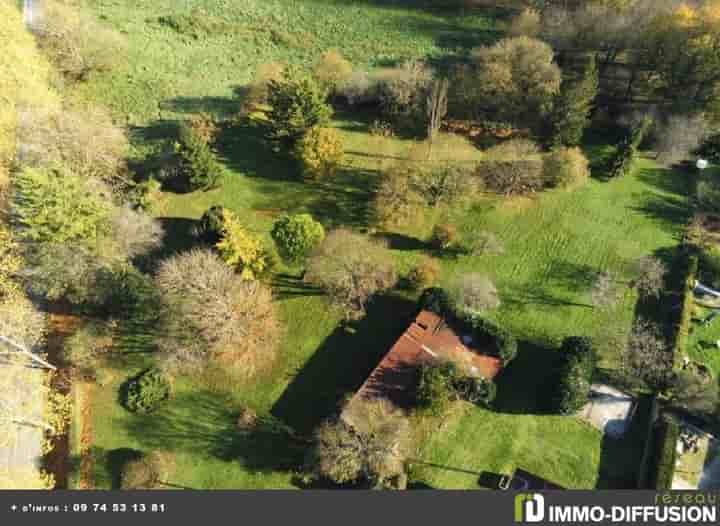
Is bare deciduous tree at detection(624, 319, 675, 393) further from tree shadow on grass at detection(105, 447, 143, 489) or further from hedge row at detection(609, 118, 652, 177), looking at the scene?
tree shadow on grass at detection(105, 447, 143, 489)

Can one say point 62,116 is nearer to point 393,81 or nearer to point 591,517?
point 393,81

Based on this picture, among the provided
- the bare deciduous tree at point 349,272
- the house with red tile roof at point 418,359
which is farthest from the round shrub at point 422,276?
the house with red tile roof at point 418,359

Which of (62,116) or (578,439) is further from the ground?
(62,116)

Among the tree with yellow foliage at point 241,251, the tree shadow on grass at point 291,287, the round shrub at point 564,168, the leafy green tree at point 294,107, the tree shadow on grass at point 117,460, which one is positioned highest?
the leafy green tree at point 294,107

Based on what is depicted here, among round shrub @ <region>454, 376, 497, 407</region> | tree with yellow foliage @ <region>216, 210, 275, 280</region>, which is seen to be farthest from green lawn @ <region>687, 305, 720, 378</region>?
tree with yellow foliage @ <region>216, 210, 275, 280</region>

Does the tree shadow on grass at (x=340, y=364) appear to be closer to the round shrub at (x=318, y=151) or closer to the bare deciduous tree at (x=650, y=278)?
the round shrub at (x=318, y=151)

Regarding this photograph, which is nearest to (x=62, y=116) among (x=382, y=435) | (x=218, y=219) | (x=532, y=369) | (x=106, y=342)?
(x=218, y=219)
